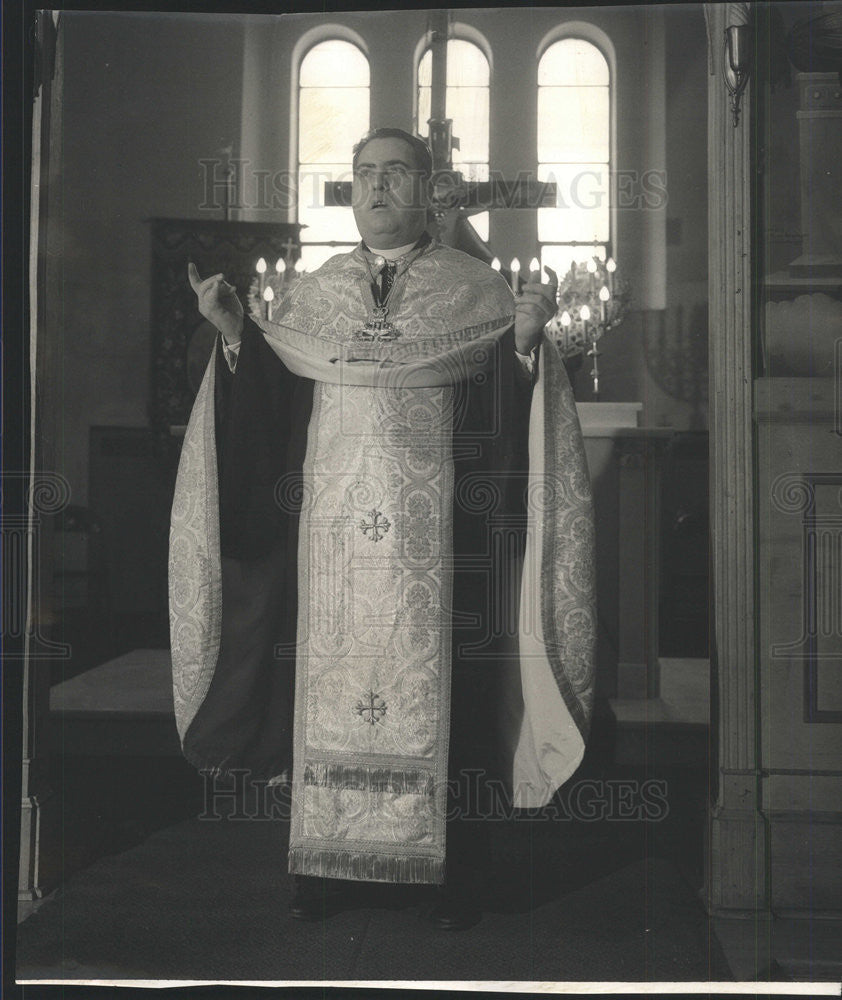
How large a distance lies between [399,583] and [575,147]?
1.42 metres

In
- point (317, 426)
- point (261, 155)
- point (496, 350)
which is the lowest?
point (317, 426)

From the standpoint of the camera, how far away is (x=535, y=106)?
3383 mm

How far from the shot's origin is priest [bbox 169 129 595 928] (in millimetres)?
3289

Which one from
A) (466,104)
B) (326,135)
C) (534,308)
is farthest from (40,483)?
(466,104)

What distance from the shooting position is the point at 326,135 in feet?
11.0

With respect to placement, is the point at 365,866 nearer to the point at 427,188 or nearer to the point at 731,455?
the point at 731,455

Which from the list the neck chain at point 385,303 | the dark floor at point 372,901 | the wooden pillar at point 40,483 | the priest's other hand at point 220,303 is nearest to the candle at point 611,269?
the neck chain at point 385,303

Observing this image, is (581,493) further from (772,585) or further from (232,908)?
(232,908)

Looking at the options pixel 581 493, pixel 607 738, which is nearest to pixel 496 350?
pixel 581 493

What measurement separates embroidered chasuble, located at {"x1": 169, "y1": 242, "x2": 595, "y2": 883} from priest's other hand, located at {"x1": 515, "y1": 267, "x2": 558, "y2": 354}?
2.2 inches

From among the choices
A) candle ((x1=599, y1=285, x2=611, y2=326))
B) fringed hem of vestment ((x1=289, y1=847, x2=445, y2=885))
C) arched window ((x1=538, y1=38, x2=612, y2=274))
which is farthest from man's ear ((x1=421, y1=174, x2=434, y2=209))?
fringed hem of vestment ((x1=289, y1=847, x2=445, y2=885))

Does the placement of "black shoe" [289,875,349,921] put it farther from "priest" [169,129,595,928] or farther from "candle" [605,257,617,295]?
"candle" [605,257,617,295]

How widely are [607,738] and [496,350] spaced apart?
1207 mm

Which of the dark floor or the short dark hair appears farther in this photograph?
the short dark hair
